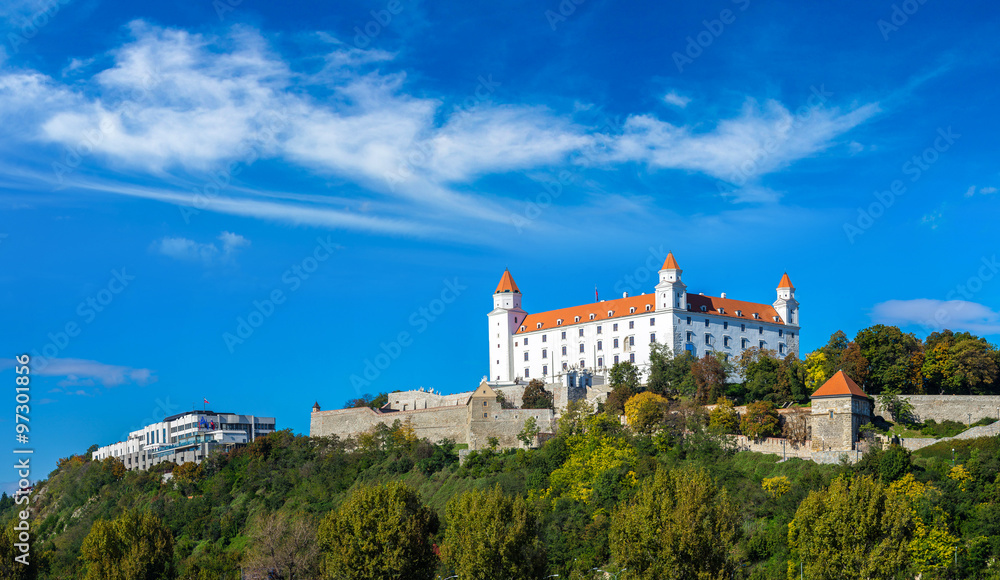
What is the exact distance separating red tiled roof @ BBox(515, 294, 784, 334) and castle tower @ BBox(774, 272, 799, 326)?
0.59 m

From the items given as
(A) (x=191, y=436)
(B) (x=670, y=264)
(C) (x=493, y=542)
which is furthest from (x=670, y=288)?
(A) (x=191, y=436)

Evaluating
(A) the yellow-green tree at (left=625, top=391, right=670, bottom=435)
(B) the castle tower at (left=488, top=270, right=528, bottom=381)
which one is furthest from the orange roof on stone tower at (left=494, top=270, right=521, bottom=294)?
(A) the yellow-green tree at (left=625, top=391, right=670, bottom=435)

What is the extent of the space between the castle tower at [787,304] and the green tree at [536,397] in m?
26.7

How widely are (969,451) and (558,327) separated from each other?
141 feet

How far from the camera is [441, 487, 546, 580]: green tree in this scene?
4597 cm

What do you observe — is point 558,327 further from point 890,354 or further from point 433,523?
point 433,523

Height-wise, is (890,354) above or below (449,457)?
above

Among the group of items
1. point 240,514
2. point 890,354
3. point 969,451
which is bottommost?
point 240,514

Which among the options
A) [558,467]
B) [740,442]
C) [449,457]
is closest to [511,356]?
[449,457]

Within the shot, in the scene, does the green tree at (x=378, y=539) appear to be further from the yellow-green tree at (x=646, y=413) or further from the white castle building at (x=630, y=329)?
the white castle building at (x=630, y=329)

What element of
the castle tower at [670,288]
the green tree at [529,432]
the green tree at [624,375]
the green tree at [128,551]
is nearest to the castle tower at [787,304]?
the castle tower at [670,288]

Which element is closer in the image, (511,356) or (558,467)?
(558,467)

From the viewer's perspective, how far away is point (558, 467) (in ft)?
235

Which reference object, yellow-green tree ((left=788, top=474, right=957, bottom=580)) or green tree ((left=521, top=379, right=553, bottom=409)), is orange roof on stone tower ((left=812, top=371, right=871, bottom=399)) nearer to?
yellow-green tree ((left=788, top=474, right=957, bottom=580))
